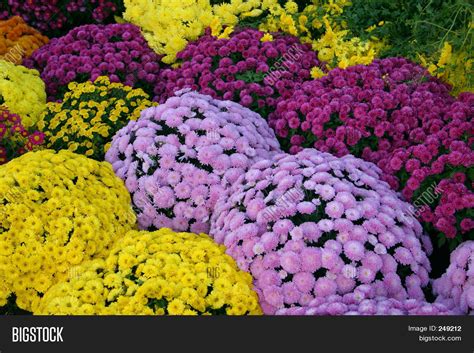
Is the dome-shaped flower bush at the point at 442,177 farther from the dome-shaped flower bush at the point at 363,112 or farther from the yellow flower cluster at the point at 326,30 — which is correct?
the yellow flower cluster at the point at 326,30

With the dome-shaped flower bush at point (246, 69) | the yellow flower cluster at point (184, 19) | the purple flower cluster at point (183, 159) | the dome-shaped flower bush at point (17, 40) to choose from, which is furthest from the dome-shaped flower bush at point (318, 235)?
the dome-shaped flower bush at point (17, 40)

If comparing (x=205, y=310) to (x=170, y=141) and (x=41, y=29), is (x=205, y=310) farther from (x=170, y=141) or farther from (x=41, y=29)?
(x=41, y=29)

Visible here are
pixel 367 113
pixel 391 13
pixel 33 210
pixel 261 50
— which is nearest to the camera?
pixel 33 210

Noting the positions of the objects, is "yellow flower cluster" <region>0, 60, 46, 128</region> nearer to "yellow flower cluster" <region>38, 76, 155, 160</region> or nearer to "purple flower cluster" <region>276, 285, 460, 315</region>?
"yellow flower cluster" <region>38, 76, 155, 160</region>

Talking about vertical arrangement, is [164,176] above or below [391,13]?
below

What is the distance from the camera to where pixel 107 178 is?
3988mm

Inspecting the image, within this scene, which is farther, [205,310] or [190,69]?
[190,69]

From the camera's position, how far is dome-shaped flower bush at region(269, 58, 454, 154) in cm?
436

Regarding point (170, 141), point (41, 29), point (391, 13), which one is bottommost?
point (41, 29)

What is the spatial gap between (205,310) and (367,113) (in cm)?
188

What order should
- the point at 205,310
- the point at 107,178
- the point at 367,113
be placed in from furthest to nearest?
the point at 367,113 < the point at 107,178 < the point at 205,310

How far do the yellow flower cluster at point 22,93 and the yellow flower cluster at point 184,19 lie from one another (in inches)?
42.0

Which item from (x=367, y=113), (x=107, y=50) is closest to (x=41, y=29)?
(x=107, y=50)

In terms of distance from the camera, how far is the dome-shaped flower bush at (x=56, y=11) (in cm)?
682
